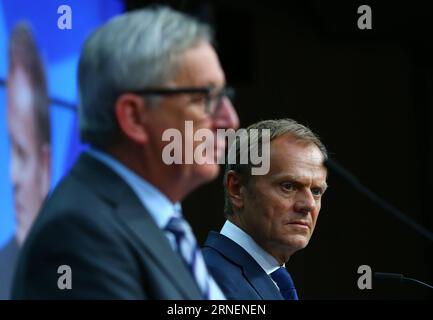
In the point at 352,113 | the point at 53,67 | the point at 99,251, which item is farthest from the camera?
the point at 352,113

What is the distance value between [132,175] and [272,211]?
591 millimetres

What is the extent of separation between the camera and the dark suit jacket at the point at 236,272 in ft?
4.31

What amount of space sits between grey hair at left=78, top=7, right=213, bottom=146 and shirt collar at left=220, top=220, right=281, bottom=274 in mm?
586

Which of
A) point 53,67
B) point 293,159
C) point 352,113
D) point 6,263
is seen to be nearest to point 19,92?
point 53,67

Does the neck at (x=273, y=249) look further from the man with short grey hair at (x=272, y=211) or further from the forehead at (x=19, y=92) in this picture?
the forehead at (x=19, y=92)

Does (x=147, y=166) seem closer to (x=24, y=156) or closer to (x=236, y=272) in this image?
(x=236, y=272)

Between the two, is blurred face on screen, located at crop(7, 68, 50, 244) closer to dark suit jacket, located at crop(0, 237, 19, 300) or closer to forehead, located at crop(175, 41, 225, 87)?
dark suit jacket, located at crop(0, 237, 19, 300)

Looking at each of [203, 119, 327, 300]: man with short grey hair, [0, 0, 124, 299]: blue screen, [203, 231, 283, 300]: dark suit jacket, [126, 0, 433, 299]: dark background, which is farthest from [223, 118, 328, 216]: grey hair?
[126, 0, 433, 299]: dark background

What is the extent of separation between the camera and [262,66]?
2975mm

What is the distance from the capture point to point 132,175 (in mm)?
900

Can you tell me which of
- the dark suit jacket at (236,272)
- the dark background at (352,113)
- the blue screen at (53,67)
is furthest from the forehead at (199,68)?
the dark background at (352,113)

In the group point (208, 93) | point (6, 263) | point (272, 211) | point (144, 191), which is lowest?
point (6, 263)

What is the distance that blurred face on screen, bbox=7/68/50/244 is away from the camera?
72.4 inches
